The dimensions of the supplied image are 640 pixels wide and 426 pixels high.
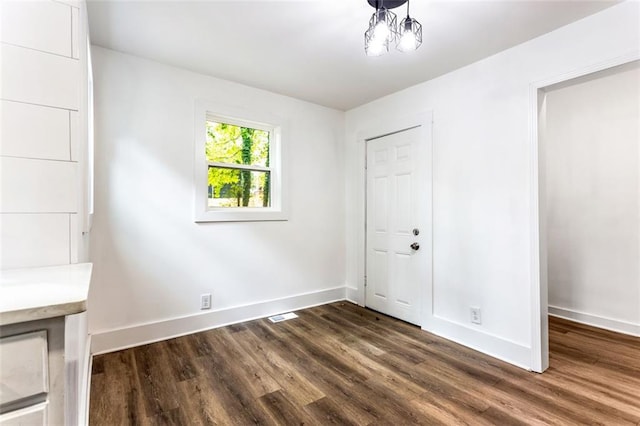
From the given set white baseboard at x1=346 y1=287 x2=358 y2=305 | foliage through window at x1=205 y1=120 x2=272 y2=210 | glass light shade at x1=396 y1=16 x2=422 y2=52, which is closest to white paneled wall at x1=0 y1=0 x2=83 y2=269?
glass light shade at x1=396 y1=16 x2=422 y2=52

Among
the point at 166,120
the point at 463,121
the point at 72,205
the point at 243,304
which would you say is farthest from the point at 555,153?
the point at 72,205

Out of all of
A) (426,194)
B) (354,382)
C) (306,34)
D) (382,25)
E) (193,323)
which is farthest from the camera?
(426,194)

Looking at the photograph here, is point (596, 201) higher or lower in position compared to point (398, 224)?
higher

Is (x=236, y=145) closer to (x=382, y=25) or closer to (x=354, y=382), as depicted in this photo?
(x=382, y=25)

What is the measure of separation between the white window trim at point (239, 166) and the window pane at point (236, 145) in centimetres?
6

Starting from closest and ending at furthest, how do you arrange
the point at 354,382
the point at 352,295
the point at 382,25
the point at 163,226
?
the point at 382,25 → the point at 354,382 → the point at 163,226 → the point at 352,295

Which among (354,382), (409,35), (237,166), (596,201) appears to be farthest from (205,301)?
(596,201)

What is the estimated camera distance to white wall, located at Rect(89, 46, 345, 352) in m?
2.46

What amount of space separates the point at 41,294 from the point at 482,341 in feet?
9.33

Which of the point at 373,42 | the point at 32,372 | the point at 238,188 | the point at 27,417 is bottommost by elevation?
the point at 27,417

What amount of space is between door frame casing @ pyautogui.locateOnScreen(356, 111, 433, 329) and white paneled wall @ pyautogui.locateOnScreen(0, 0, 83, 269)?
2684 mm

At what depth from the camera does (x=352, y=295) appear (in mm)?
3881

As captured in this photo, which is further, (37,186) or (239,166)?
(239,166)

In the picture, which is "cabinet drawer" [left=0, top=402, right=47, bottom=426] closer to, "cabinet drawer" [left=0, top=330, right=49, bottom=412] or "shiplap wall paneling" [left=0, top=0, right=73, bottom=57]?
"cabinet drawer" [left=0, top=330, right=49, bottom=412]
